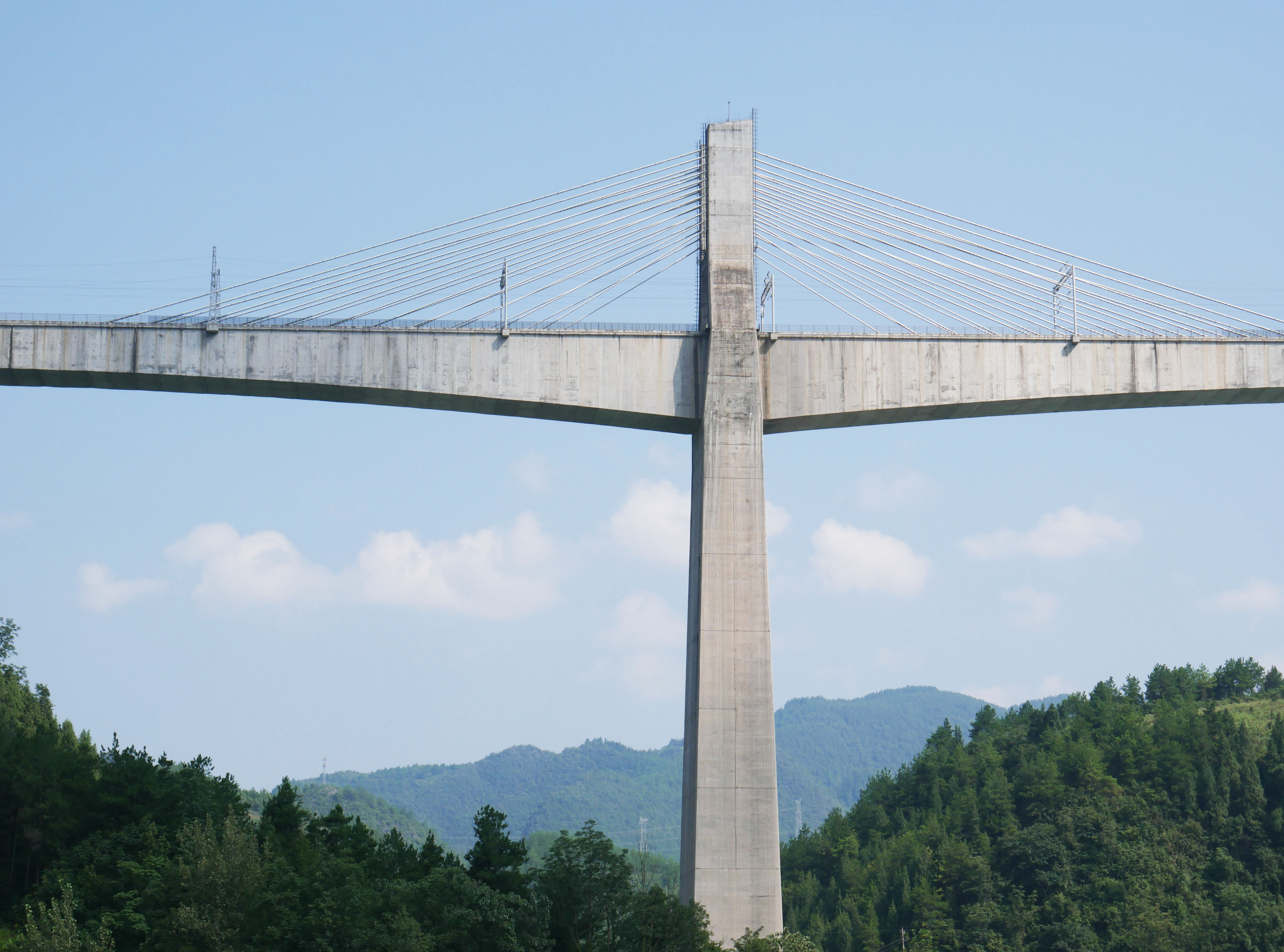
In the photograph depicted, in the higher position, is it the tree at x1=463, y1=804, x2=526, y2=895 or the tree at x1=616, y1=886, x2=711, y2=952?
the tree at x1=463, y1=804, x2=526, y2=895

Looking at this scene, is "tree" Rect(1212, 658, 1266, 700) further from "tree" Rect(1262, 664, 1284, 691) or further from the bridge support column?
the bridge support column

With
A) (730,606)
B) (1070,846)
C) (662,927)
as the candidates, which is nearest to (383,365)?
(730,606)

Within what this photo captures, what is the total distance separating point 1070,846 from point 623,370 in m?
73.6

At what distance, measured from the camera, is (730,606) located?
104 ft

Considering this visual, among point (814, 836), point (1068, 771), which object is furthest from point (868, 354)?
point (814, 836)

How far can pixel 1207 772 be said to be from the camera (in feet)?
333

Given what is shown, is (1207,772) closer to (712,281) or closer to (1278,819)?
(1278,819)

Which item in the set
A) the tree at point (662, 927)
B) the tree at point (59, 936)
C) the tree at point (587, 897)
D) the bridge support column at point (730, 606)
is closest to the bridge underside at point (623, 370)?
the bridge support column at point (730, 606)

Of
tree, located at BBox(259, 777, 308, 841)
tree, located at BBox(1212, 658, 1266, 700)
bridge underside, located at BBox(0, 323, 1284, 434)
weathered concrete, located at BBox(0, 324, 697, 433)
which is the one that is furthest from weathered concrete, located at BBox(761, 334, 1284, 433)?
tree, located at BBox(1212, 658, 1266, 700)

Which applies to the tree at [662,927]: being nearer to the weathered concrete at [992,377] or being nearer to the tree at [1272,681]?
the weathered concrete at [992,377]

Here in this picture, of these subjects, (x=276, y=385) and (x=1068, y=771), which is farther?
(x=1068, y=771)

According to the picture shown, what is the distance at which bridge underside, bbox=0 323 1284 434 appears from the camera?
3294 centimetres

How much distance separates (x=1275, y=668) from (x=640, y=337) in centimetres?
11699

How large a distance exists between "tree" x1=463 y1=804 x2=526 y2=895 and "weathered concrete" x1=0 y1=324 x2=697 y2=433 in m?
9.11
